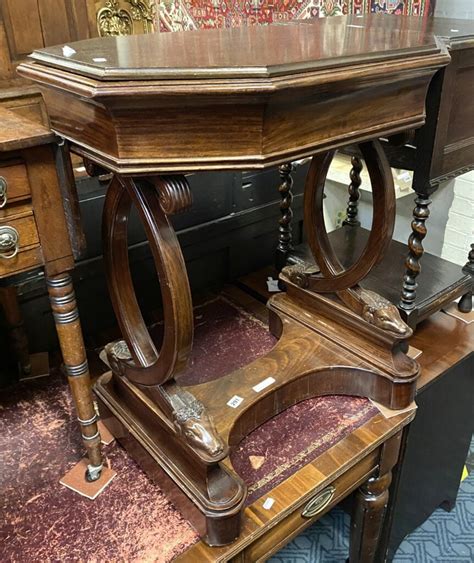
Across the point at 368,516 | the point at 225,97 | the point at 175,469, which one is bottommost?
the point at 368,516

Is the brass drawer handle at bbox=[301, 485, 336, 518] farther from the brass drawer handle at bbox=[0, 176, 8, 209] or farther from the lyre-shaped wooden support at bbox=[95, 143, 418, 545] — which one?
the brass drawer handle at bbox=[0, 176, 8, 209]

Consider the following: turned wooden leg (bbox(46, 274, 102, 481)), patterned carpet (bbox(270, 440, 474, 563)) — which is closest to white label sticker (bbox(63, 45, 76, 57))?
turned wooden leg (bbox(46, 274, 102, 481))

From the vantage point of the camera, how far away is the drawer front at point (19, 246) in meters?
0.74

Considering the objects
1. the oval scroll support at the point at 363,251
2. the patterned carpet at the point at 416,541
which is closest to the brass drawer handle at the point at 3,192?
the oval scroll support at the point at 363,251

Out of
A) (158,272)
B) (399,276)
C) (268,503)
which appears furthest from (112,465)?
(399,276)

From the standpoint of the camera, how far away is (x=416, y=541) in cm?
145

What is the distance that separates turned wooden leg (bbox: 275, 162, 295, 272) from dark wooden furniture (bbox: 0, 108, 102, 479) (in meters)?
0.66

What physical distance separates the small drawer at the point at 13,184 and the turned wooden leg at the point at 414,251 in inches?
27.8

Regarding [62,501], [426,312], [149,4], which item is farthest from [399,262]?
[149,4]

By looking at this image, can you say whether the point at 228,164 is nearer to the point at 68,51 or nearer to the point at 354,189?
the point at 68,51

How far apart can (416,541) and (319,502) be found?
0.67m

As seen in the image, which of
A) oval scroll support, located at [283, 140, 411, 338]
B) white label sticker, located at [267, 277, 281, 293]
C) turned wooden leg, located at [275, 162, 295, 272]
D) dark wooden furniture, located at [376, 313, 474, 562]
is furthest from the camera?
white label sticker, located at [267, 277, 281, 293]

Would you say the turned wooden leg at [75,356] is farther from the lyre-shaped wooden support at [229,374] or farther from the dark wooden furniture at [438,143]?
the dark wooden furniture at [438,143]

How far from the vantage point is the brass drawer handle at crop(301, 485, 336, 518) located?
930 mm
